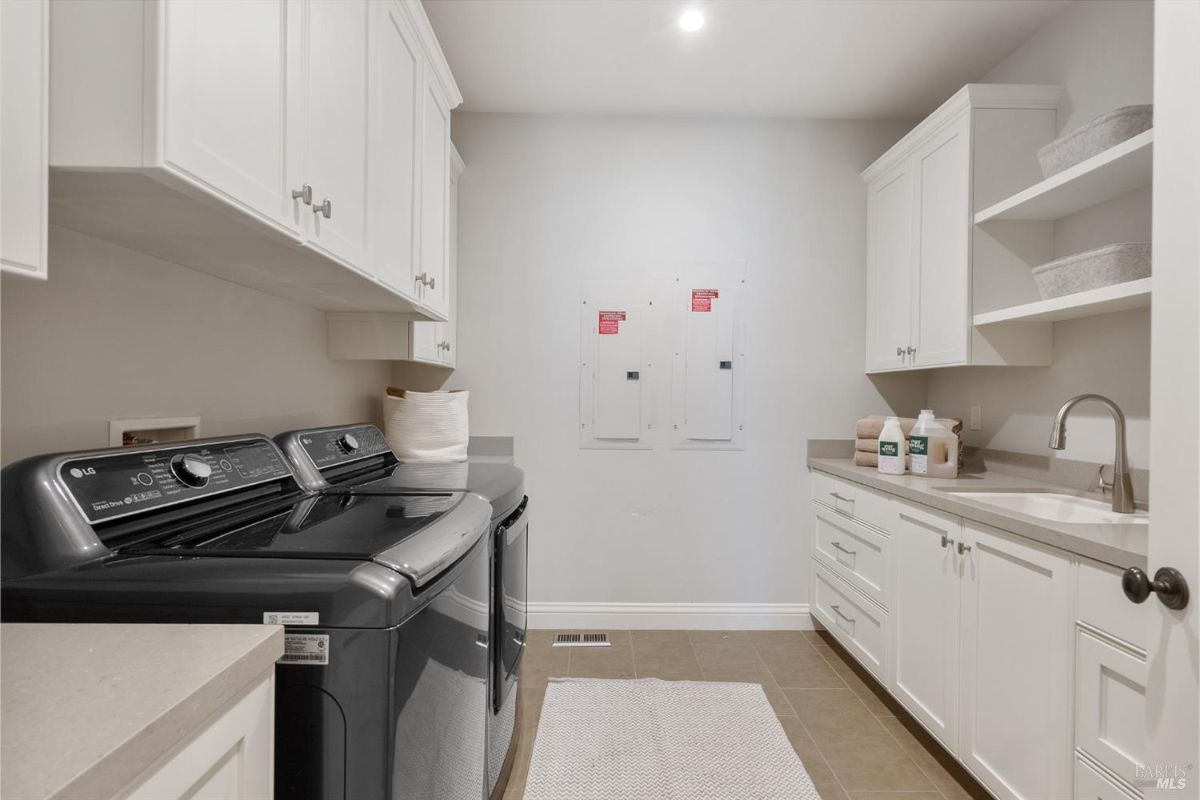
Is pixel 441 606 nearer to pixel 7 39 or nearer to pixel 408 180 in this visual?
pixel 7 39

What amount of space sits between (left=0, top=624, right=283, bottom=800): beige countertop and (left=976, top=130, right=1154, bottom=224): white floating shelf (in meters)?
2.14

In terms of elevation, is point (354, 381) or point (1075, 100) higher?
point (1075, 100)

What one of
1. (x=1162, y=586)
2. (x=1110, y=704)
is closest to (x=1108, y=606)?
(x=1110, y=704)

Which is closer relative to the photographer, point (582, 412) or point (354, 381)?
point (354, 381)

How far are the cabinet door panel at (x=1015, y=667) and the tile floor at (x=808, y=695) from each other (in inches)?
9.7

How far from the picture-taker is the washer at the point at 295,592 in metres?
0.81

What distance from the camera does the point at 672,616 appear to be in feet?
10.3

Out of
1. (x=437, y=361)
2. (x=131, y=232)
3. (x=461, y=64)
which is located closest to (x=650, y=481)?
(x=437, y=361)

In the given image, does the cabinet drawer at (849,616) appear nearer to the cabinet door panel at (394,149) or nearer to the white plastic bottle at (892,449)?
the white plastic bottle at (892,449)

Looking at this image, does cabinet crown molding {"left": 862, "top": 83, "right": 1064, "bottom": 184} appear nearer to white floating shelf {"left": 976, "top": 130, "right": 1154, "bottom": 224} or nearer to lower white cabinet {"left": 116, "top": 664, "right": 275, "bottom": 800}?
white floating shelf {"left": 976, "top": 130, "right": 1154, "bottom": 224}

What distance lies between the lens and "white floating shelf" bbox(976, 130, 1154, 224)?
167cm

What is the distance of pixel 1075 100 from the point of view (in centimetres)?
226

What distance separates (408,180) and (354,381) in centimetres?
106

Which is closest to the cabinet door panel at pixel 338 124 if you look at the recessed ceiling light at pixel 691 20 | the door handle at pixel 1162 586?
the recessed ceiling light at pixel 691 20
